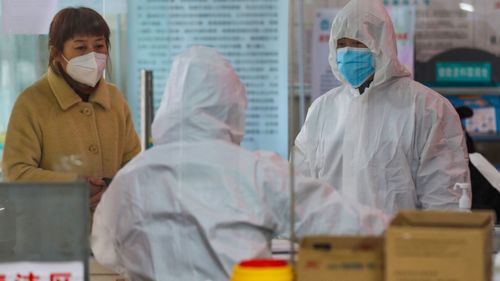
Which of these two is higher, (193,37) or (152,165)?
(193,37)

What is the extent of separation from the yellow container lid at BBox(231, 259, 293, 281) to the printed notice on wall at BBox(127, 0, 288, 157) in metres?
0.57

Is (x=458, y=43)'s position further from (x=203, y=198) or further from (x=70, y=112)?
(x=203, y=198)

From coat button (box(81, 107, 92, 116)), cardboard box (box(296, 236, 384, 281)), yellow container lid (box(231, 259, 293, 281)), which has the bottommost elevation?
yellow container lid (box(231, 259, 293, 281))

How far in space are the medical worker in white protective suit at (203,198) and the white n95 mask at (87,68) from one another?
0.31 metres

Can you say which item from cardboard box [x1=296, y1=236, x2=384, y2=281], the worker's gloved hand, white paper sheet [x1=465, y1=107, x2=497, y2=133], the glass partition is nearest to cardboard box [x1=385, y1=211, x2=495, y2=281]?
cardboard box [x1=296, y1=236, x2=384, y2=281]

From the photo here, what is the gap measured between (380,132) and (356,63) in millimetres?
263

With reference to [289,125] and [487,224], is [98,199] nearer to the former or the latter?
[289,125]

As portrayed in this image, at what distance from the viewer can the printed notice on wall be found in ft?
8.25

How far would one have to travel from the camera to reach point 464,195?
10.1ft

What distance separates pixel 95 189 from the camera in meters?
2.56

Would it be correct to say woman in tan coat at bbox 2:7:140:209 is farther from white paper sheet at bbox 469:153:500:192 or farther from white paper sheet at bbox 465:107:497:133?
white paper sheet at bbox 465:107:497:133

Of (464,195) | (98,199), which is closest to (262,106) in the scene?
(98,199)

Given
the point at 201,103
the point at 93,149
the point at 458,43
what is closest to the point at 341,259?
the point at 201,103

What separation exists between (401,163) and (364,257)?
125cm
